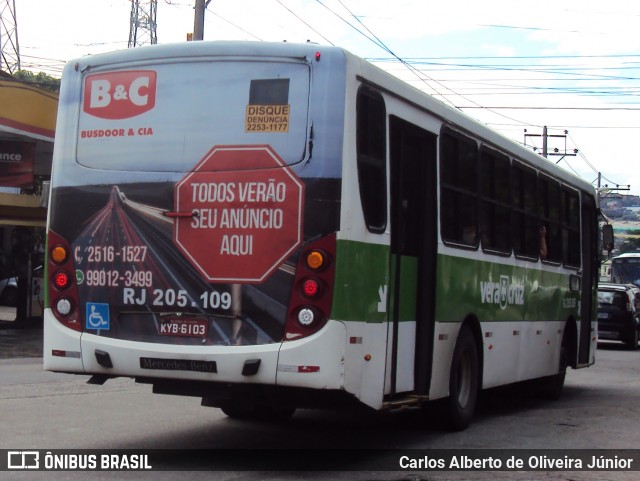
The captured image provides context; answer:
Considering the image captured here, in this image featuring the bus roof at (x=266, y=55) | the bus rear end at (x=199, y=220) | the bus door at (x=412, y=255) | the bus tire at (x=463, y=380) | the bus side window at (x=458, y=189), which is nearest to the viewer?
the bus rear end at (x=199, y=220)

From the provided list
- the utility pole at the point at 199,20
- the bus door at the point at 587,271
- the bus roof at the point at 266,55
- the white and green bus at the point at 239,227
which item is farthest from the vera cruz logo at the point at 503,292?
the utility pole at the point at 199,20

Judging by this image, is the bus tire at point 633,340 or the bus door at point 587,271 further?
the bus tire at point 633,340

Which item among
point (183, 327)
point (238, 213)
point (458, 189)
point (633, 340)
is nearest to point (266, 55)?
point (238, 213)

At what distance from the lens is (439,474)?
26.2ft

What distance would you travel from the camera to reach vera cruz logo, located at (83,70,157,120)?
825 cm

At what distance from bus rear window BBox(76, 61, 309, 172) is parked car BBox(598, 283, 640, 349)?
22.4 metres

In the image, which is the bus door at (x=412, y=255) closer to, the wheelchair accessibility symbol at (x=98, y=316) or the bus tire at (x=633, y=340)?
the wheelchair accessibility symbol at (x=98, y=316)

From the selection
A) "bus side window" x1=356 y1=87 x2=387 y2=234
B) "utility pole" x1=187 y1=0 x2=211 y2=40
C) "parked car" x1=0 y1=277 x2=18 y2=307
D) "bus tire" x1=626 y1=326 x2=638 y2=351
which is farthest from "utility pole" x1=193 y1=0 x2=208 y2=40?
"parked car" x1=0 y1=277 x2=18 y2=307

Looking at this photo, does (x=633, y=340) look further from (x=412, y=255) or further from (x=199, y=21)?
(x=412, y=255)

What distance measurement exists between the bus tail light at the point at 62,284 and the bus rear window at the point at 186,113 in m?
0.69

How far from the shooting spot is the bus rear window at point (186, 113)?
7.80m

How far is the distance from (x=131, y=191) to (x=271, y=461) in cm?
238

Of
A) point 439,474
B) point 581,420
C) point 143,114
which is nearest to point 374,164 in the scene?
point 143,114

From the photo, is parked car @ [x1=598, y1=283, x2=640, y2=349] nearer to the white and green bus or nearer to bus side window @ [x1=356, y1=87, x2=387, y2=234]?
the white and green bus
